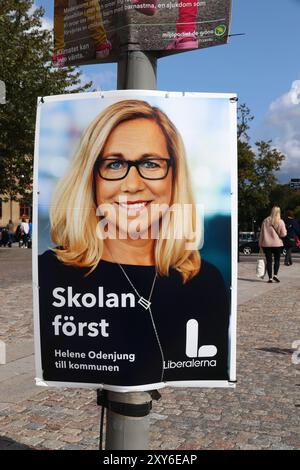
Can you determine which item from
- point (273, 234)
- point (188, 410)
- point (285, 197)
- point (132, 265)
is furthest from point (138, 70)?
point (285, 197)

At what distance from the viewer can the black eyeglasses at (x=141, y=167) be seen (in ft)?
8.80

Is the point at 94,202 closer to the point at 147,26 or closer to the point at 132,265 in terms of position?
the point at 132,265

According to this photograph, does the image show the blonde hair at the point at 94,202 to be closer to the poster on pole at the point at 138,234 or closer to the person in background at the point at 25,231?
the poster on pole at the point at 138,234

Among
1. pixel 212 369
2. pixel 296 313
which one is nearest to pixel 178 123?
pixel 212 369

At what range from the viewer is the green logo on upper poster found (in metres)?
2.67

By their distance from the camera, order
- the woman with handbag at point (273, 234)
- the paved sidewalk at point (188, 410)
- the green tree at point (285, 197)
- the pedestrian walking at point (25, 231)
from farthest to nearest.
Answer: the green tree at point (285, 197) → the pedestrian walking at point (25, 231) → the woman with handbag at point (273, 234) → the paved sidewalk at point (188, 410)

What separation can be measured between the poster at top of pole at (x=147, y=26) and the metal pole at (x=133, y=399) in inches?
2.2

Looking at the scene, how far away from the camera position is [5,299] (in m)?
10.5

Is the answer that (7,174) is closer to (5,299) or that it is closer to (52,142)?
(5,299)

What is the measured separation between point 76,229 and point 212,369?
0.96 m

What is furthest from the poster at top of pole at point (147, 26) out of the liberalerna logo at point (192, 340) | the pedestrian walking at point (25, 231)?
the pedestrian walking at point (25, 231)

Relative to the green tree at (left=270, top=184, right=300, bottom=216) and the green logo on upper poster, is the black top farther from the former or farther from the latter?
the green tree at (left=270, top=184, right=300, bottom=216)

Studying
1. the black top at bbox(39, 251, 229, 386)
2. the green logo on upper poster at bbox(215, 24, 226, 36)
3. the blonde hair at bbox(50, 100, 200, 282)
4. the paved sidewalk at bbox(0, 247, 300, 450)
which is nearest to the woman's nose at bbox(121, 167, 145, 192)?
the blonde hair at bbox(50, 100, 200, 282)

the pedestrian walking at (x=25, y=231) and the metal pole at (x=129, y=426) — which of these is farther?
the pedestrian walking at (x=25, y=231)
